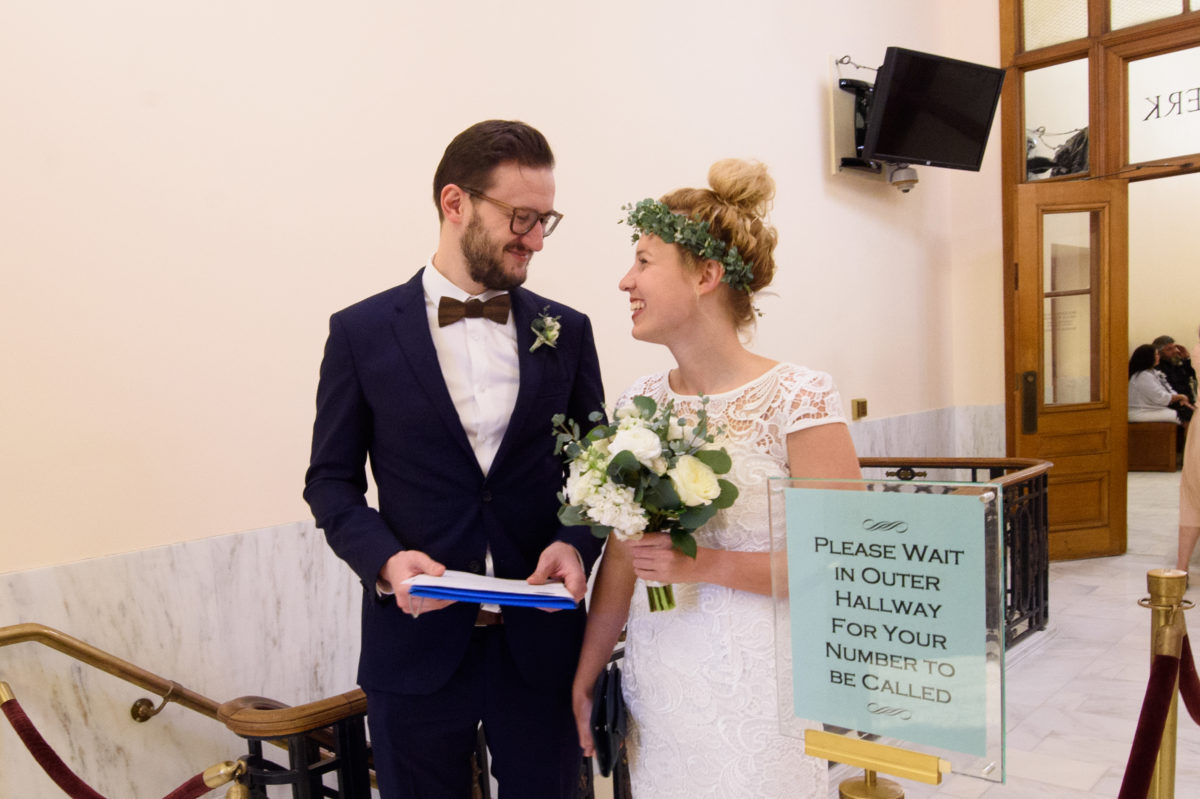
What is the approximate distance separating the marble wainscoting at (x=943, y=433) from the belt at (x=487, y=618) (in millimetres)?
5482

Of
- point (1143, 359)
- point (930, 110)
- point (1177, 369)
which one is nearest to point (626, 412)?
point (930, 110)

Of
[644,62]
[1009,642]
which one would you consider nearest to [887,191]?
[644,62]

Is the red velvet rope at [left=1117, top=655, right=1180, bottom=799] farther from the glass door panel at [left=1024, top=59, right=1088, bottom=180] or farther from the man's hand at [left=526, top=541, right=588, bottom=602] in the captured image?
the glass door panel at [left=1024, top=59, right=1088, bottom=180]

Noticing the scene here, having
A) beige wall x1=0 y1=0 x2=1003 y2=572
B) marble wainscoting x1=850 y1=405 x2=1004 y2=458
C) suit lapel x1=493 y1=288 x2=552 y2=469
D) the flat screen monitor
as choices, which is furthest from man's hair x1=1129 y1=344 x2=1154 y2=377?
suit lapel x1=493 y1=288 x2=552 y2=469

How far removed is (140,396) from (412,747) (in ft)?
5.33

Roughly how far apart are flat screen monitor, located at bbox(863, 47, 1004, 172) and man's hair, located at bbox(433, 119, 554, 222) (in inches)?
193

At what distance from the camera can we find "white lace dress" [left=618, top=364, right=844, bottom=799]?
5.60 feet

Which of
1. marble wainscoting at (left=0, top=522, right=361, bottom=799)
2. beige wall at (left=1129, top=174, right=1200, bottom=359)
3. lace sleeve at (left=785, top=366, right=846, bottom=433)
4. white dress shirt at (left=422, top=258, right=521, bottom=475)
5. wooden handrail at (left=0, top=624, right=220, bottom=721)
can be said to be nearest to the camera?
lace sleeve at (left=785, top=366, right=846, bottom=433)

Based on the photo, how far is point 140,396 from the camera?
2.87m

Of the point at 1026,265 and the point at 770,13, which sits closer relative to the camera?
the point at 770,13

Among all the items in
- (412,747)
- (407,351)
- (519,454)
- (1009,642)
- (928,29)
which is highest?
(928,29)

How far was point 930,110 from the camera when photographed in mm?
6684

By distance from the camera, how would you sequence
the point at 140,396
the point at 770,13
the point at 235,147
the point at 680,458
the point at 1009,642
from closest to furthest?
1. the point at 680,458
2. the point at 140,396
3. the point at 235,147
4. the point at 1009,642
5. the point at 770,13

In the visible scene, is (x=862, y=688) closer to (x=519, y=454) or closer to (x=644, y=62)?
(x=519, y=454)
